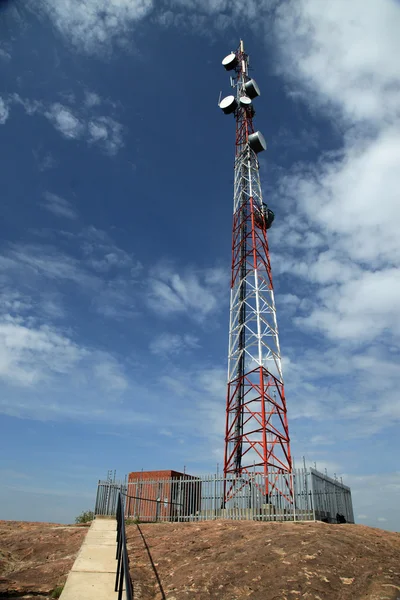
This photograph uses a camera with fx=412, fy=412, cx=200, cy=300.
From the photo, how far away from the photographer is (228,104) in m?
31.7

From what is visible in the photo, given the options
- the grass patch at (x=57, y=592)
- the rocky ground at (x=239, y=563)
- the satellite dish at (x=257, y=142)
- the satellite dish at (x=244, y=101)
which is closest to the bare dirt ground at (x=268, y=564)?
the rocky ground at (x=239, y=563)

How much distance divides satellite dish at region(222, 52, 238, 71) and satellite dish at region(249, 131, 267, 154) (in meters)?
7.29

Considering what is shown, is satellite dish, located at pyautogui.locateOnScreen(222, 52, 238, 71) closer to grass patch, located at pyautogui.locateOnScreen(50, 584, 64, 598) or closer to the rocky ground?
the rocky ground

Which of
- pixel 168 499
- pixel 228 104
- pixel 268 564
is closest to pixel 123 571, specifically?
pixel 268 564

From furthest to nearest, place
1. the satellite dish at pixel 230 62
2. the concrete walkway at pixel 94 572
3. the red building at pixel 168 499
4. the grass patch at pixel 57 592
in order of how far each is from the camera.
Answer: the satellite dish at pixel 230 62 < the red building at pixel 168 499 < the grass patch at pixel 57 592 < the concrete walkway at pixel 94 572

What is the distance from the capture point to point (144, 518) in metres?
18.5

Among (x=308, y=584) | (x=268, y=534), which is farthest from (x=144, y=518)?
(x=308, y=584)

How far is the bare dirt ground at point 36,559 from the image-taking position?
323 inches

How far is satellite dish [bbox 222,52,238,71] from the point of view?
33094 mm

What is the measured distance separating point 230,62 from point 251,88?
11.5 ft

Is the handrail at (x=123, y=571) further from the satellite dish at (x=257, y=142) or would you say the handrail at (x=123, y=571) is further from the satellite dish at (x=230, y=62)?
the satellite dish at (x=230, y=62)

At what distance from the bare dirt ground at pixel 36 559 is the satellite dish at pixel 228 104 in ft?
96.7

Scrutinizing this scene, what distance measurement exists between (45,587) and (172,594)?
8.49 ft

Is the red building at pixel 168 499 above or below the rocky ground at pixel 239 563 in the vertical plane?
above
